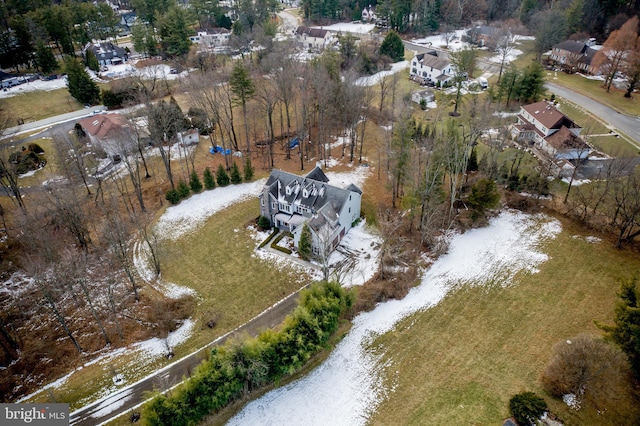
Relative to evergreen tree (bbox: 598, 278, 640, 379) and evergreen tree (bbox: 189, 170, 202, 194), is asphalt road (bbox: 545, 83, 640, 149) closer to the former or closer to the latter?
evergreen tree (bbox: 598, 278, 640, 379)

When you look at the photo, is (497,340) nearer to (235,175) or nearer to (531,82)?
(235,175)

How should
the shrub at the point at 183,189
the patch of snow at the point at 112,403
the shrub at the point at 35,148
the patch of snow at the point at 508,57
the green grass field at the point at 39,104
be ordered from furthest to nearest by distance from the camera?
1. the patch of snow at the point at 508,57
2. the green grass field at the point at 39,104
3. the shrub at the point at 35,148
4. the shrub at the point at 183,189
5. the patch of snow at the point at 112,403

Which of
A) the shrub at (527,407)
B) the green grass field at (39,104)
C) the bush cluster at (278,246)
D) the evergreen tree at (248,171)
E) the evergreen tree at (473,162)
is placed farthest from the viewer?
the green grass field at (39,104)

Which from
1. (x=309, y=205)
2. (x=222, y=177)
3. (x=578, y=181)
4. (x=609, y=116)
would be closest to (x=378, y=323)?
(x=309, y=205)

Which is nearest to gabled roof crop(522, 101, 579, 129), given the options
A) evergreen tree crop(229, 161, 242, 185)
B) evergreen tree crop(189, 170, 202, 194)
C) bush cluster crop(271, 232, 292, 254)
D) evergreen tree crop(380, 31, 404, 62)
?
evergreen tree crop(380, 31, 404, 62)

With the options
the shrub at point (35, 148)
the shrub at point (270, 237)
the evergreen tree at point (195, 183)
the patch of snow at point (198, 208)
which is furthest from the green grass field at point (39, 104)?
the shrub at point (270, 237)

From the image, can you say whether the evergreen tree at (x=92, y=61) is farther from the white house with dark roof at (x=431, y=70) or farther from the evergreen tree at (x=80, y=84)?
the white house with dark roof at (x=431, y=70)
